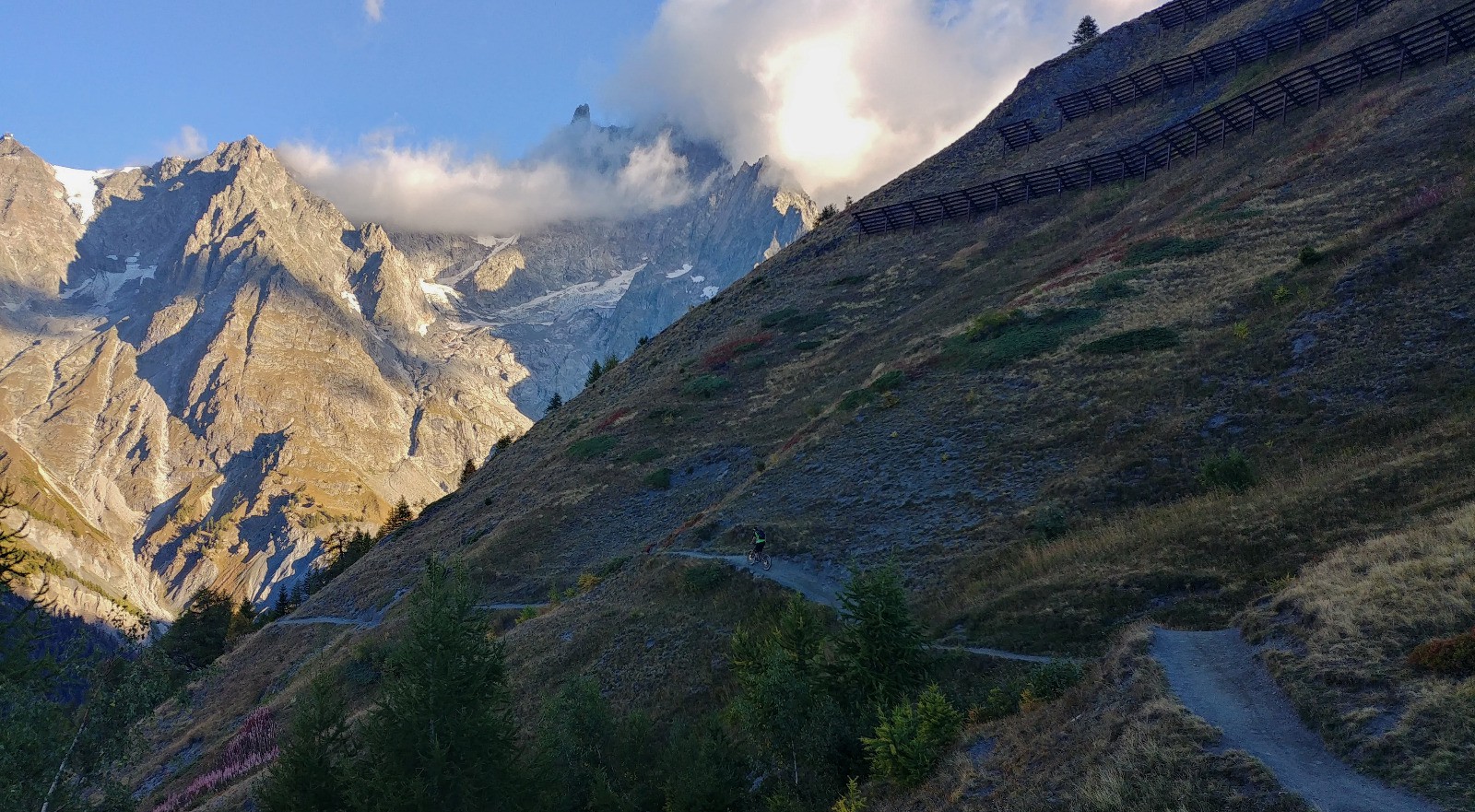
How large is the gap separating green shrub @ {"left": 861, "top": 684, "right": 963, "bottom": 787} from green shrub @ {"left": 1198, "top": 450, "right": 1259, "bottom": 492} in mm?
11345

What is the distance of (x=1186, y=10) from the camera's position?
8638cm

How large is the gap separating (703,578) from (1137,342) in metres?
19.5

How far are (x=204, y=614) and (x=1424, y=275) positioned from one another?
3776 inches

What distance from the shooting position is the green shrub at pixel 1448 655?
9656 mm

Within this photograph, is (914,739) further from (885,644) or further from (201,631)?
(201,631)

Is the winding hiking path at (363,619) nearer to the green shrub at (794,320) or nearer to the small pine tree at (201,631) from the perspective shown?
the small pine tree at (201,631)

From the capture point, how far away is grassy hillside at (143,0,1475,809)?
40.4 ft

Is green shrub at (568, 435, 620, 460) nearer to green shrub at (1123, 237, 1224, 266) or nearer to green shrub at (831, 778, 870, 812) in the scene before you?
green shrub at (1123, 237, 1224, 266)

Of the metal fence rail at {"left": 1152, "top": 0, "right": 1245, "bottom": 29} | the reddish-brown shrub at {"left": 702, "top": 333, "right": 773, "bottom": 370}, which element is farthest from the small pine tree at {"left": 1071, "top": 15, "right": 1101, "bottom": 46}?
the reddish-brown shrub at {"left": 702, "top": 333, "right": 773, "bottom": 370}

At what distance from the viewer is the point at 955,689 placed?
52.6ft

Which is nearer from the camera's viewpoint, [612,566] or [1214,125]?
[612,566]

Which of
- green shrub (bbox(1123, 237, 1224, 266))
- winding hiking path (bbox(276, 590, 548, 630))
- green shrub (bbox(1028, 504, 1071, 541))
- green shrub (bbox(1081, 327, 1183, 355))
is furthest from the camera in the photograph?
winding hiking path (bbox(276, 590, 548, 630))

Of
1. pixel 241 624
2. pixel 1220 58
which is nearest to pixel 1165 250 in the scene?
pixel 1220 58

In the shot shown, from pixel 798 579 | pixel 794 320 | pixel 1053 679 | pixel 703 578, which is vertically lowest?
pixel 1053 679
